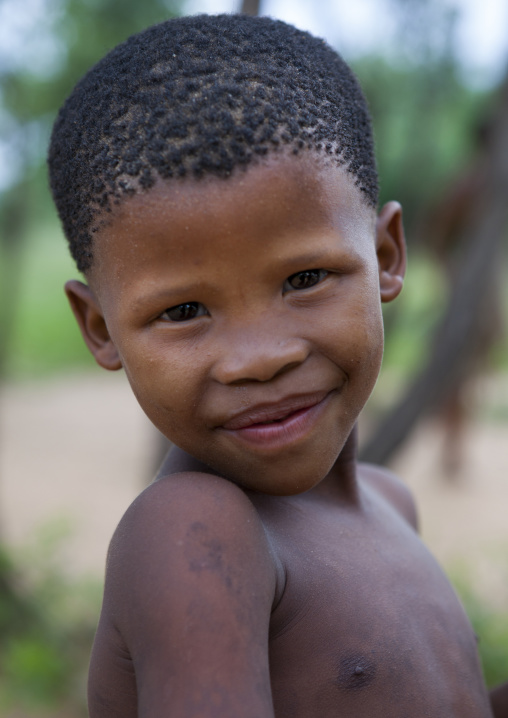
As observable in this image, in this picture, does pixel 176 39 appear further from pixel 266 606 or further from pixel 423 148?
pixel 423 148

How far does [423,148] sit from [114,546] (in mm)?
5567

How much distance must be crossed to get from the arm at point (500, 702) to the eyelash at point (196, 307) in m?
0.92

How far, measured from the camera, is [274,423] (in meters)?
1.11

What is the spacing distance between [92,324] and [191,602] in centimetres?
62

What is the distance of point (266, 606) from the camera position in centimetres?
95

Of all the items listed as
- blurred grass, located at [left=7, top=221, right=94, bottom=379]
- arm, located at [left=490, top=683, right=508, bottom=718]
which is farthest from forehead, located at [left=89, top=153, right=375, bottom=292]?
blurred grass, located at [left=7, top=221, right=94, bottom=379]

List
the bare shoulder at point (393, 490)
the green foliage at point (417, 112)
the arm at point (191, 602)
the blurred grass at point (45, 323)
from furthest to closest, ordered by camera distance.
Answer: the blurred grass at point (45, 323) → the green foliage at point (417, 112) → the bare shoulder at point (393, 490) → the arm at point (191, 602)

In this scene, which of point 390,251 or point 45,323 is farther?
point 45,323

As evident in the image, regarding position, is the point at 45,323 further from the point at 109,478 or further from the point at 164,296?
the point at 164,296

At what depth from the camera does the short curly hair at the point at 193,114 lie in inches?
40.9

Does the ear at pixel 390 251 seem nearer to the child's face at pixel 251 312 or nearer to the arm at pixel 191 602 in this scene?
the child's face at pixel 251 312

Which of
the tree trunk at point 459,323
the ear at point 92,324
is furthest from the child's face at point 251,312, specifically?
the tree trunk at point 459,323

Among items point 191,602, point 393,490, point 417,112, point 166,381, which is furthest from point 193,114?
point 417,112

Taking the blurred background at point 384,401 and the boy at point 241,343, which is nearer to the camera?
the boy at point 241,343
